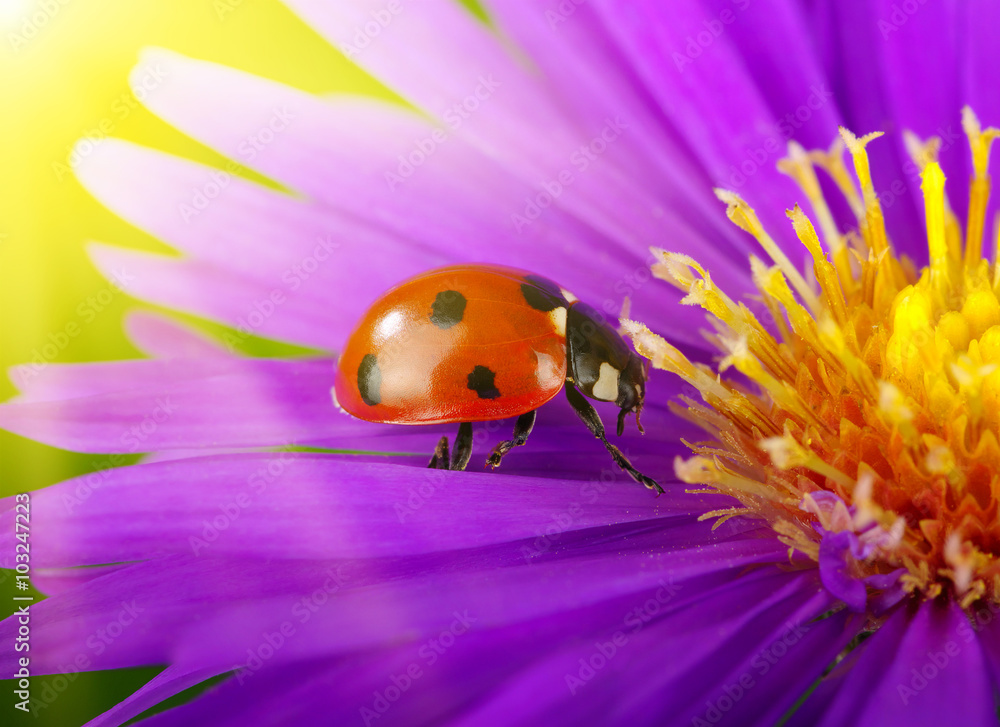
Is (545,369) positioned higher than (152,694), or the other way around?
(545,369)

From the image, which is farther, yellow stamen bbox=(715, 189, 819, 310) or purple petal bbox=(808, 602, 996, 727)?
yellow stamen bbox=(715, 189, 819, 310)

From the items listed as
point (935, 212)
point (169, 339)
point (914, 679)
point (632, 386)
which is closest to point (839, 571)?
point (914, 679)

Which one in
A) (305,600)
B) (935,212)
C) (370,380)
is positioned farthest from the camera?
(935,212)

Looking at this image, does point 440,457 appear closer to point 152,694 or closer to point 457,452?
point 457,452

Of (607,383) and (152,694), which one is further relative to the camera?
(607,383)

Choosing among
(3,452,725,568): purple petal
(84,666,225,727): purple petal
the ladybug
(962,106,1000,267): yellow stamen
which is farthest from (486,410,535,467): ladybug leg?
(962,106,1000,267): yellow stamen

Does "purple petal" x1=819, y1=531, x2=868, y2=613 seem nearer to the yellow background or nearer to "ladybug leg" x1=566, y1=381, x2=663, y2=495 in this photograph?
"ladybug leg" x1=566, y1=381, x2=663, y2=495

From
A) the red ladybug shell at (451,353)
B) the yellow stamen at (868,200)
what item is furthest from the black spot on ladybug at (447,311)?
the yellow stamen at (868,200)
